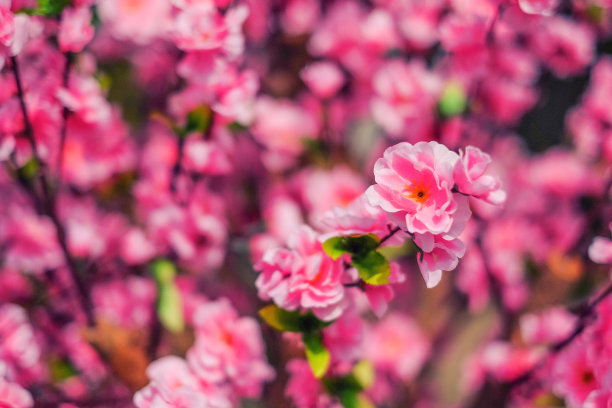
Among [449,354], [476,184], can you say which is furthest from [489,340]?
[476,184]

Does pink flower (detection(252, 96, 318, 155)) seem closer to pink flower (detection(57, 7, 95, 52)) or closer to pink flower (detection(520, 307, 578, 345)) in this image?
pink flower (detection(57, 7, 95, 52))

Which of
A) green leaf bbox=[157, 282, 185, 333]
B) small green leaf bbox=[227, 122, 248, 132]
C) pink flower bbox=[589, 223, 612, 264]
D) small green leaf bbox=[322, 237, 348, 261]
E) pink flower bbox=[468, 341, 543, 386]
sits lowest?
pink flower bbox=[468, 341, 543, 386]

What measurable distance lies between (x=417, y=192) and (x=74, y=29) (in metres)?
0.43

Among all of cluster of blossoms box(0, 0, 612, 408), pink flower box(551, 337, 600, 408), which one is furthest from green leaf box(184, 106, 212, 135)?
pink flower box(551, 337, 600, 408)

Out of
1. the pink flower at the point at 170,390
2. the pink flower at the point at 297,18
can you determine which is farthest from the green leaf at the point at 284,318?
the pink flower at the point at 297,18

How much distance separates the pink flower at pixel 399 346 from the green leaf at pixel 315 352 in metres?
0.43

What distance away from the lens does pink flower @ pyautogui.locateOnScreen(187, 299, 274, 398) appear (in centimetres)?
61

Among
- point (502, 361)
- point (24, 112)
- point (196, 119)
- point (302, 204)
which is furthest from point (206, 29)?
point (502, 361)

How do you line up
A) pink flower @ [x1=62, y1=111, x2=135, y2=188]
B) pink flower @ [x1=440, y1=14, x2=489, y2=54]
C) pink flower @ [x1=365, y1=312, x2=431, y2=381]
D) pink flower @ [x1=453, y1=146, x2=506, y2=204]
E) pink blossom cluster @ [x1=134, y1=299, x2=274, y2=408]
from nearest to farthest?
pink flower @ [x1=453, y1=146, x2=506, y2=204]
pink blossom cluster @ [x1=134, y1=299, x2=274, y2=408]
pink flower @ [x1=440, y1=14, x2=489, y2=54]
pink flower @ [x1=62, y1=111, x2=135, y2=188]
pink flower @ [x1=365, y1=312, x2=431, y2=381]

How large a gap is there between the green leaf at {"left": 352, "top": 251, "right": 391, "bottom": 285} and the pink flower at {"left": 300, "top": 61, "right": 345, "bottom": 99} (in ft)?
1.79

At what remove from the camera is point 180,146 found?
69 cm

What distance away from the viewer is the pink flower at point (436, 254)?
0.43m

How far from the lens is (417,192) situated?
438 mm

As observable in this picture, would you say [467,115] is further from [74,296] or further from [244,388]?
[74,296]
